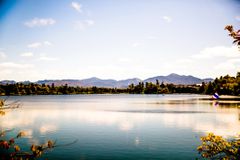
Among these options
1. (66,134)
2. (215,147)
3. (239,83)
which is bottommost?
(66,134)

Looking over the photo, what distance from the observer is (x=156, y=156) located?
91.7ft

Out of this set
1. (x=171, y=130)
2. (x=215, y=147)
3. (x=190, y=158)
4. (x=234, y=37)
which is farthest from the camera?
(x=171, y=130)

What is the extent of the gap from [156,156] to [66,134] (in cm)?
2001

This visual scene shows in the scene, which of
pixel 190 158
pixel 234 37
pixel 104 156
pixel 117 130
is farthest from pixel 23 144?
pixel 234 37

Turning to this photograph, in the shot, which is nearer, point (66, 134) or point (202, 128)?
point (66, 134)

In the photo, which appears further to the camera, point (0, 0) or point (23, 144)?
point (23, 144)

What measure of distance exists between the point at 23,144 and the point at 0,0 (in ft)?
88.4

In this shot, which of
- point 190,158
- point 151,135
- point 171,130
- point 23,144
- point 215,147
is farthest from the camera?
point 171,130

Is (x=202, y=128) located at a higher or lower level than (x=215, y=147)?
lower

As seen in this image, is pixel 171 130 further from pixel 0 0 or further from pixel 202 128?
pixel 0 0

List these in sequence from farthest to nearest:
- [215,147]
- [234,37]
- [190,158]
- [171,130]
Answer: [171,130]
[190,158]
[215,147]
[234,37]

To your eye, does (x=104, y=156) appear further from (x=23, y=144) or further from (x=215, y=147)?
(x=215, y=147)

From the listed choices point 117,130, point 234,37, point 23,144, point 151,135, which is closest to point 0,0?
point 234,37

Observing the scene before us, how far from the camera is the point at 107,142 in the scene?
35906 millimetres
